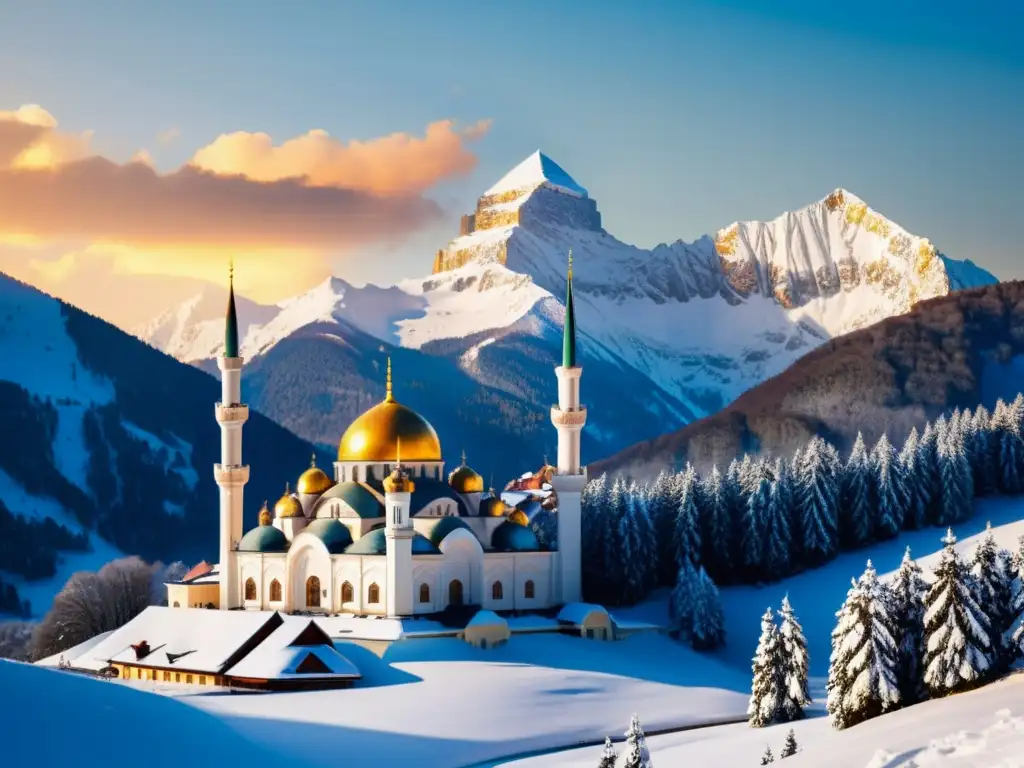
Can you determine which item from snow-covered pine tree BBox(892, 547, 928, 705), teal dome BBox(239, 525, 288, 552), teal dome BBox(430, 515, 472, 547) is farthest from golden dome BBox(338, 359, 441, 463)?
snow-covered pine tree BBox(892, 547, 928, 705)

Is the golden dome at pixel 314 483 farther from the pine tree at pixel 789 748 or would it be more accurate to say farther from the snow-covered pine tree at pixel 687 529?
the pine tree at pixel 789 748

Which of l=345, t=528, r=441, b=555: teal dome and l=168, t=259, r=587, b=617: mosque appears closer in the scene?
l=168, t=259, r=587, b=617: mosque

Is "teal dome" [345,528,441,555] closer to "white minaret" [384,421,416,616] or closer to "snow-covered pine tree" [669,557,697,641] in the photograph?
"white minaret" [384,421,416,616]

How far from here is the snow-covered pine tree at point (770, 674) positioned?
2623 inches

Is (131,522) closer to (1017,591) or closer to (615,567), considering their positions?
(615,567)

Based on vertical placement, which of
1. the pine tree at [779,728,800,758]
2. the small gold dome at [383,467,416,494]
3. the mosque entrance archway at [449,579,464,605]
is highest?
the small gold dome at [383,467,416,494]

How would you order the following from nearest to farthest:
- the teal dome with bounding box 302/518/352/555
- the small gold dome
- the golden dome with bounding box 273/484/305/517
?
1. the small gold dome
2. the teal dome with bounding box 302/518/352/555
3. the golden dome with bounding box 273/484/305/517

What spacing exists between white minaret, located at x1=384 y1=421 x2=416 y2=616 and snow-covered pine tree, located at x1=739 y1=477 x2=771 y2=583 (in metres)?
22.8

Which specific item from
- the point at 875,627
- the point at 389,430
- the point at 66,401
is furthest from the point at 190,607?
the point at 66,401

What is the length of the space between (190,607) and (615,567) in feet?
73.7

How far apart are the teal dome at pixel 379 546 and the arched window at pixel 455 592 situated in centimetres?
189

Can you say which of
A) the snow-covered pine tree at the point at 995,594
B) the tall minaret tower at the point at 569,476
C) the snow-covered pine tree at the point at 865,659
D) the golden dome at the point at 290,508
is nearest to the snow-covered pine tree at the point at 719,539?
the tall minaret tower at the point at 569,476

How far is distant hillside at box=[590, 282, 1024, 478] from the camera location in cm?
16575

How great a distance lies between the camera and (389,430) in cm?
9619
